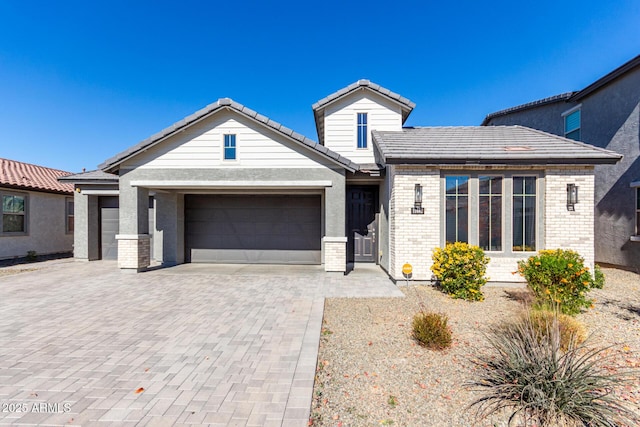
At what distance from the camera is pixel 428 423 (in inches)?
111

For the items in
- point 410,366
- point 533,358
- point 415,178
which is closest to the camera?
point 533,358

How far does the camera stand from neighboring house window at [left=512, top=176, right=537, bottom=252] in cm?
832

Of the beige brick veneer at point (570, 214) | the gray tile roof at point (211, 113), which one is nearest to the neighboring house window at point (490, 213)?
the beige brick veneer at point (570, 214)

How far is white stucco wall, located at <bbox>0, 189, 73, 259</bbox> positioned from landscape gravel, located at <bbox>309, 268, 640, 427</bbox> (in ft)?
50.7

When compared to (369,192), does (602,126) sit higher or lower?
higher

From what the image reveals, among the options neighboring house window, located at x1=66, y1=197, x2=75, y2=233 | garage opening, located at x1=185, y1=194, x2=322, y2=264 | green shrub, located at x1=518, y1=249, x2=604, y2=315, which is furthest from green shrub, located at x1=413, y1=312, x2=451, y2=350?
neighboring house window, located at x1=66, y1=197, x2=75, y2=233

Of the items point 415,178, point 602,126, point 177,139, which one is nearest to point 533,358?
point 415,178

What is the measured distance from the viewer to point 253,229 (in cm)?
1195

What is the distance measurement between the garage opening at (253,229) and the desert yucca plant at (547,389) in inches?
343

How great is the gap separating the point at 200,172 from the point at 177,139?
4.66 ft

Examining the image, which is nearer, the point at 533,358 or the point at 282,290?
the point at 533,358

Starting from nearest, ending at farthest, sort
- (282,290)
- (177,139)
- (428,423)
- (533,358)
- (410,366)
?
(428,423)
(533,358)
(410,366)
(282,290)
(177,139)

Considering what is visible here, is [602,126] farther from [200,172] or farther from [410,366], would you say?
[200,172]

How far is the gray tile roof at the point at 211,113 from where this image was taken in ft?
30.2
